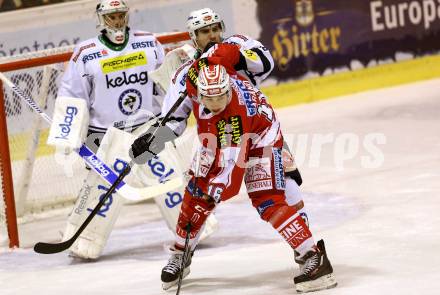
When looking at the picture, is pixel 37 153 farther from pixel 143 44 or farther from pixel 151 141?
pixel 151 141

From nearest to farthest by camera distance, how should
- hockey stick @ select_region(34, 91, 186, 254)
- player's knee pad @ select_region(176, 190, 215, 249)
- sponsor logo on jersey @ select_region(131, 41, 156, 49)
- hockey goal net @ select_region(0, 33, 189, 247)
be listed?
player's knee pad @ select_region(176, 190, 215, 249) < hockey stick @ select_region(34, 91, 186, 254) < sponsor logo on jersey @ select_region(131, 41, 156, 49) < hockey goal net @ select_region(0, 33, 189, 247)

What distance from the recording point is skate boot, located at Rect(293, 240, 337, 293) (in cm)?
452

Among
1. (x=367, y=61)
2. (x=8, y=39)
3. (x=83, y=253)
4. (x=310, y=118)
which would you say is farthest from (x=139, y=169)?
(x=367, y=61)

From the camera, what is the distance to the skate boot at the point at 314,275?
4.52 m

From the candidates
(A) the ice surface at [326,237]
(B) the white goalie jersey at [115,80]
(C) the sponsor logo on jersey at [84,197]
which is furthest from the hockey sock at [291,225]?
(B) the white goalie jersey at [115,80]

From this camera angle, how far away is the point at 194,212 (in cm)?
469

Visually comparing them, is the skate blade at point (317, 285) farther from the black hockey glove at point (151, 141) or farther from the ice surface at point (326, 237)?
the black hockey glove at point (151, 141)

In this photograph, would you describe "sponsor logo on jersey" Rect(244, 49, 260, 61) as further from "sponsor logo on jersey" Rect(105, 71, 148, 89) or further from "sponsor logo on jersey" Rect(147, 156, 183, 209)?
"sponsor logo on jersey" Rect(105, 71, 148, 89)

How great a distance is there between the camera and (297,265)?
16.3 feet

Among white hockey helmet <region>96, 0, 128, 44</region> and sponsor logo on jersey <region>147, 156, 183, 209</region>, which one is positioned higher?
white hockey helmet <region>96, 0, 128, 44</region>

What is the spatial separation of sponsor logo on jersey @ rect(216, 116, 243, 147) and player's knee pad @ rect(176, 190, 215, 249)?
11.5 inches

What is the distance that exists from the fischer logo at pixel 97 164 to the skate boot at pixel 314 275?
1492mm

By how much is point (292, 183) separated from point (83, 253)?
4.34 ft

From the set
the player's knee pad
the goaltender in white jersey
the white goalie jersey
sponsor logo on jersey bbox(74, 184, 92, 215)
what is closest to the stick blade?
the goaltender in white jersey
